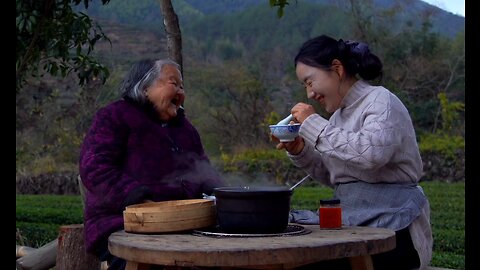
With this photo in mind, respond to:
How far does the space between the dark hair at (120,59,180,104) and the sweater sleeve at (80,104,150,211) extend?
0.18 m

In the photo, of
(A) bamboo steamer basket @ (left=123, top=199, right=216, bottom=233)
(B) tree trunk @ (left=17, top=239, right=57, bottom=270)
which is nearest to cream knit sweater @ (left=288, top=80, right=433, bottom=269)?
(A) bamboo steamer basket @ (left=123, top=199, right=216, bottom=233)

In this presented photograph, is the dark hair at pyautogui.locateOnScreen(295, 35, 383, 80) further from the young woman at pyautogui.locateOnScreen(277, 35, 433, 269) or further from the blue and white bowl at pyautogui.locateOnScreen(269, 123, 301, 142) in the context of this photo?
the blue and white bowl at pyautogui.locateOnScreen(269, 123, 301, 142)

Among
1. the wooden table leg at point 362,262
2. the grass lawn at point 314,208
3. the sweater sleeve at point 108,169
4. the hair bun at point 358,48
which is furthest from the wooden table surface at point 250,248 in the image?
the grass lawn at point 314,208

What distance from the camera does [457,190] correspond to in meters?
10.5

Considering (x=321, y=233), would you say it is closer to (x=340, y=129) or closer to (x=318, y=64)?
(x=340, y=129)

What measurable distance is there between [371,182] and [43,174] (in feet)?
37.5

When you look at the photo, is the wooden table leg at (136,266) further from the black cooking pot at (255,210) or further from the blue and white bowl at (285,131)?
the blue and white bowl at (285,131)

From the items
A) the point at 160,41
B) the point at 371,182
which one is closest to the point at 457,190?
the point at 371,182

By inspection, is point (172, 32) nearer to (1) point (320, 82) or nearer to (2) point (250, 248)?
(1) point (320, 82)

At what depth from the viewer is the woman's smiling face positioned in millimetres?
2928

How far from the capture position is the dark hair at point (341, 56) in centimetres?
292

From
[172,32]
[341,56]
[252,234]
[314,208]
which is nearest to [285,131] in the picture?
[341,56]

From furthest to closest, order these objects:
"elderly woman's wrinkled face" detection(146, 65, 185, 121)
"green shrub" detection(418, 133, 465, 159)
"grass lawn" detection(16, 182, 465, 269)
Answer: "green shrub" detection(418, 133, 465, 159), "grass lawn" detection(16, 182, 465, 269), "elderly woman's wrinkled face" detection(146, 65, 185, 121)

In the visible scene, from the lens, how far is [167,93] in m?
3.17
